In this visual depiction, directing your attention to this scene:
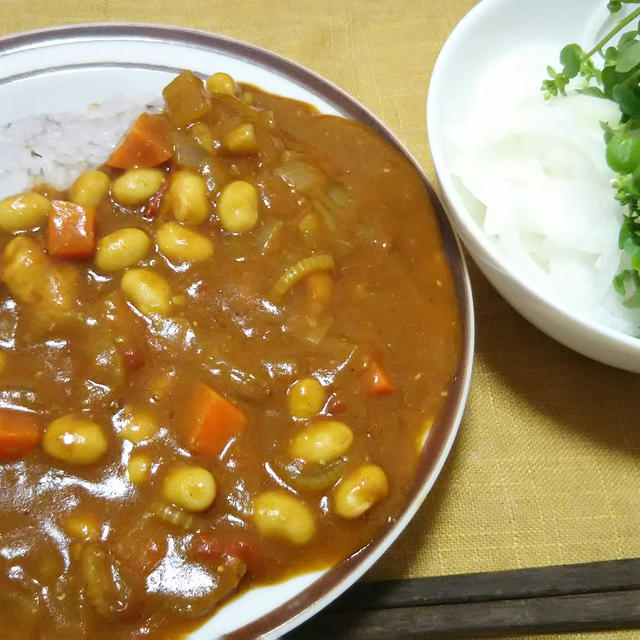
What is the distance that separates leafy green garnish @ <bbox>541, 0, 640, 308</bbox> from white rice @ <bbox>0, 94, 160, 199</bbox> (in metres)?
1.52

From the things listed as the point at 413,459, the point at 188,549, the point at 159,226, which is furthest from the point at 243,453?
the point at 159,226

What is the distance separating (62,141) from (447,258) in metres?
1.48

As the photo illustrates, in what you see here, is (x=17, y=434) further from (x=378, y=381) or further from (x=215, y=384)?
(x=378, y=381)

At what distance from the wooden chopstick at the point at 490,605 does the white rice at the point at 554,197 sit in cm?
79

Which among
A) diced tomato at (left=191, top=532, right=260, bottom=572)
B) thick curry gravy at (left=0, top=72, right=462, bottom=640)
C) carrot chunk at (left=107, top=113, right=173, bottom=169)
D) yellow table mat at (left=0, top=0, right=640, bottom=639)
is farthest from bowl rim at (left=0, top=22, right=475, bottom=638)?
carrot chunk at (left=107, top=113, right=173, bottom=169)

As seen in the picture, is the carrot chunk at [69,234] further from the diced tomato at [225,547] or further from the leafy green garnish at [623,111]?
the leafy green garnish at [623,111]

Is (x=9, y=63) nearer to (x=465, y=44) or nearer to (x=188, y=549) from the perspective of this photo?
(x=465, y=44)

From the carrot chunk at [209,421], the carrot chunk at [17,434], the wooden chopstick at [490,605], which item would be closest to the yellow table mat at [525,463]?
the wooden chopstick at [490,605]

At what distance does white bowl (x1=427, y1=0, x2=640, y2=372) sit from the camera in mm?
2051

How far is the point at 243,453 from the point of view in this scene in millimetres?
1929

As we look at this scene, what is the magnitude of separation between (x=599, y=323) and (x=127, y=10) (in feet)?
8.48

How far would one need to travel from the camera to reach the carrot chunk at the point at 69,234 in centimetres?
214

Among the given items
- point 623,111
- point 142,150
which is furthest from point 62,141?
point 623,111

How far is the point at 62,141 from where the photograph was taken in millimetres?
Result: 2512
